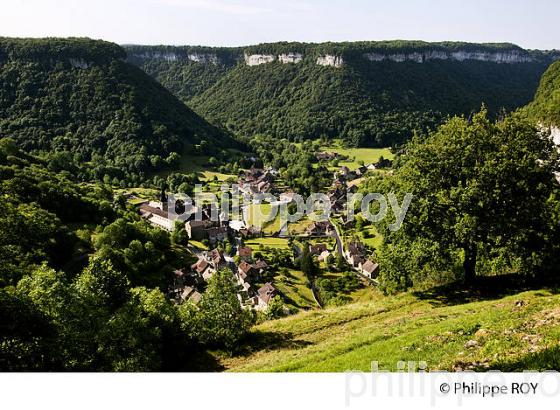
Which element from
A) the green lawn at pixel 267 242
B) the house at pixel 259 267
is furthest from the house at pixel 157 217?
the house at pixel 259 267

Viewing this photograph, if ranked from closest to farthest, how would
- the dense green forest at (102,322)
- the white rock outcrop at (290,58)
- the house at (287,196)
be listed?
1. the dense green forest at (102,322)
2. the house at (287,196)
3. the white rock outcrop at (290,58)

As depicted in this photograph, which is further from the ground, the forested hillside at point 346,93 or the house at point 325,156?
the forested hillside at point 346,93

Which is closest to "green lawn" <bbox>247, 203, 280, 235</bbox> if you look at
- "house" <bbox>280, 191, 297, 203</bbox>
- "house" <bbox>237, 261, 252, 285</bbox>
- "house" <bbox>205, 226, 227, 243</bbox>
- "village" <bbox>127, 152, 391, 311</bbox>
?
"village" <bbox>127, 152, 391, 311</bbox>

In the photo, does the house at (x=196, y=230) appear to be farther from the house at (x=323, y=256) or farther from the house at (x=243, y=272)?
the house at (x=323, y=256)

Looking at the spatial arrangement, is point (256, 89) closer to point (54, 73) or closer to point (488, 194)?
point (54, 73)

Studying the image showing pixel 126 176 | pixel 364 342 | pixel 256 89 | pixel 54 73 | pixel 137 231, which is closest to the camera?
pixel 364 342

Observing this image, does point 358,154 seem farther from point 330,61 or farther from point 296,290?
point 296,290

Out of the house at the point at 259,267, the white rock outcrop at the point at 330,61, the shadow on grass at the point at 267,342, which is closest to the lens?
the shadow on grass at the point at 267,342

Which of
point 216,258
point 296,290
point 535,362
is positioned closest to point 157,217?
point 216,258

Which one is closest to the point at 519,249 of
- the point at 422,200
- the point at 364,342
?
the point at 422,200
